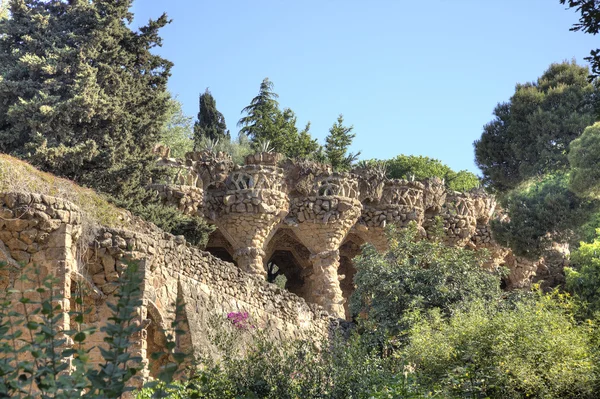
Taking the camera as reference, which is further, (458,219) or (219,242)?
(458,219)

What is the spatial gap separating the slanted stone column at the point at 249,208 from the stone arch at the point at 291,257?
236 centimetres

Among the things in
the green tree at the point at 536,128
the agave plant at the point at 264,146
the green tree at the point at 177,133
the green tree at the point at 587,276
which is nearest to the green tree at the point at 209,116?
the green tree at the point at 177,133

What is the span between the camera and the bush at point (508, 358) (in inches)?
534

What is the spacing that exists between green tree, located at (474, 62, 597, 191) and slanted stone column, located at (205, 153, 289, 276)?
49.1ft

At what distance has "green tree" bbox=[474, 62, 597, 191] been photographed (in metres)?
38.1

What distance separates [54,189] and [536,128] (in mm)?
26742

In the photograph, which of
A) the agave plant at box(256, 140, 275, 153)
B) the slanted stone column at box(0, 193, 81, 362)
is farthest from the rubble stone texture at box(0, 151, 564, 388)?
the agave plant at box(256, 140, 275, 153)

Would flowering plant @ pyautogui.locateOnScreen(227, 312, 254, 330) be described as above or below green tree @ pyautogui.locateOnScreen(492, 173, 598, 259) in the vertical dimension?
below

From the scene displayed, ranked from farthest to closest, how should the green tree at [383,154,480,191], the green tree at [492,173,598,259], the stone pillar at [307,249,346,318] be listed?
the green tree at [383,154,480,191], the green tree at [492,173,598,259], the stone pillar at [307,249,346,318]

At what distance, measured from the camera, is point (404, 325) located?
1945 centimetres

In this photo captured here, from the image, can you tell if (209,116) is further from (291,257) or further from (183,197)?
(183,197)

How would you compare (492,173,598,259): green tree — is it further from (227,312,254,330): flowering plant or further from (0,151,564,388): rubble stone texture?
(227,312,254,330): flowering plant

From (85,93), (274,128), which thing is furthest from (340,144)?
(85,93)

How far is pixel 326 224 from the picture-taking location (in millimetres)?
28219
